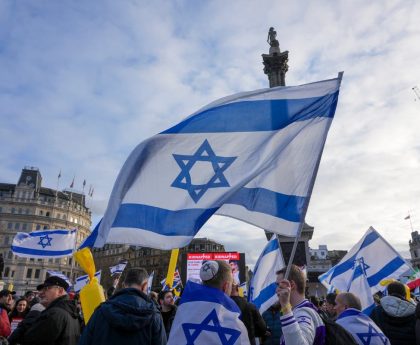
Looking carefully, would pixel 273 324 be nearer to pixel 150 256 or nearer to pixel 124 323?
pixel 124 323

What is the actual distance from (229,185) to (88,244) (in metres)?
2.10

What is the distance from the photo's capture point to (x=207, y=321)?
3.26 m

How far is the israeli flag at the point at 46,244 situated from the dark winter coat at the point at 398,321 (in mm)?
13857

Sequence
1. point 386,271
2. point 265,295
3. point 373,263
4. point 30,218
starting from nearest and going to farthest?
point 265,295 → point 386,271 → point 373,263 → point 30,218

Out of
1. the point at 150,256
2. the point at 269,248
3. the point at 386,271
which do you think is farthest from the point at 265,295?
the point at 150,256

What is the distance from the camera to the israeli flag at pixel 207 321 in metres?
3.20

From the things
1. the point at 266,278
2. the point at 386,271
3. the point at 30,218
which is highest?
the point at 30,218

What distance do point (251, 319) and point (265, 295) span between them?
1.83 metres

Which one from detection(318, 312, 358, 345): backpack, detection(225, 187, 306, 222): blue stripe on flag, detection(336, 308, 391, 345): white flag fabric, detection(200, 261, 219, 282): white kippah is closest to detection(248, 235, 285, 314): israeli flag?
detection(336, 308, 391, 345): white flag fabric

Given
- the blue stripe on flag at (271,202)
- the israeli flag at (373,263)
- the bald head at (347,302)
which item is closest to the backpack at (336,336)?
the blue stripe on flag at (271,202)

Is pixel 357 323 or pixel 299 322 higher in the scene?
Result: pixel 299 322

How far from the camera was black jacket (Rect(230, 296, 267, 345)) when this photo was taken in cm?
586

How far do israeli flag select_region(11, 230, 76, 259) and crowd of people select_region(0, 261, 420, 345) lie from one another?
10.6 m

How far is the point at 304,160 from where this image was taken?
4676mm
